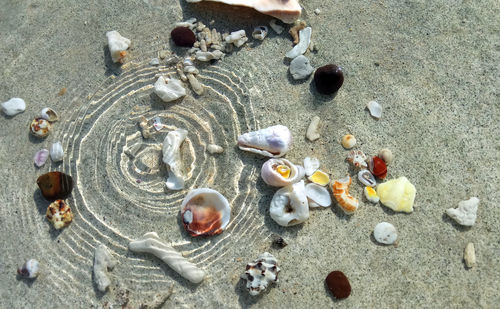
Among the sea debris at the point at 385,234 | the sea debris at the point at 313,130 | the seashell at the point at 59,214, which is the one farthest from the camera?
the sea debris at the point at 313,130

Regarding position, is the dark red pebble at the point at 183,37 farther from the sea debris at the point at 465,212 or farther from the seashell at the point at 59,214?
the sea debris at the point at 465,212

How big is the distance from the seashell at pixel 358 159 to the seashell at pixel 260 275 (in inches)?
42.4

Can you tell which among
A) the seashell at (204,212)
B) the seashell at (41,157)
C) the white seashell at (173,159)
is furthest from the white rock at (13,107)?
the seashell at (204,212)

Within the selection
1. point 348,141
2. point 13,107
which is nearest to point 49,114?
point 13,107

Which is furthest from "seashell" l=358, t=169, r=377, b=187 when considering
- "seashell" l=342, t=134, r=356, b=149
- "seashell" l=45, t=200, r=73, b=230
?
"seashell" l=45, t=200, r=73, b=230

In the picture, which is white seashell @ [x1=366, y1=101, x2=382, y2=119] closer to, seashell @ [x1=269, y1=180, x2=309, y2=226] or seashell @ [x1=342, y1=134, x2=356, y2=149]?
seashell @ [x1=342, y1=134, x2=356, y2=149]

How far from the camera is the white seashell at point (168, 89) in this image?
12.4 feet

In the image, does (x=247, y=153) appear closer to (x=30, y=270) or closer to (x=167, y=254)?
(x=167, y=254)

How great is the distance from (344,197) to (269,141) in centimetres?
74

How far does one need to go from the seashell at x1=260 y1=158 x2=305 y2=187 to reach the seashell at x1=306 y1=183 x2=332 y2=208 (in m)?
0.13

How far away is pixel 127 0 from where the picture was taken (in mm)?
4281

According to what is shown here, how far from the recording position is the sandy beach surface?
3189mm

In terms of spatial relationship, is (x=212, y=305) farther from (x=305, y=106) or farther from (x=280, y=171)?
(x=305, y=106)

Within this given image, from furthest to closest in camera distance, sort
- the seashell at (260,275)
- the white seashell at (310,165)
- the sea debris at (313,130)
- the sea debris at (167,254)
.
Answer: the sea debris at (313,130) → the white seashell at (310,165) → the sea debris at (167,254) → the seashell at (260,275)
